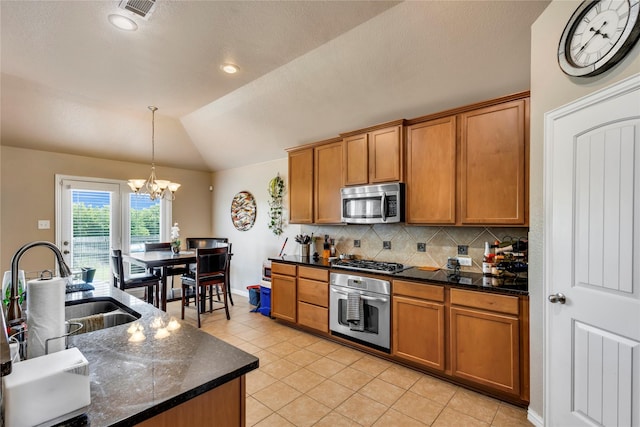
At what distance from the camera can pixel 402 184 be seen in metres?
3.12

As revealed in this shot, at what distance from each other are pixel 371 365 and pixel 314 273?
119 centimetres

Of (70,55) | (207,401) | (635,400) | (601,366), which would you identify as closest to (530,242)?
(601,366)

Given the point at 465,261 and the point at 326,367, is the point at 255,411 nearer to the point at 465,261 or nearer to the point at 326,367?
the point at 326,367

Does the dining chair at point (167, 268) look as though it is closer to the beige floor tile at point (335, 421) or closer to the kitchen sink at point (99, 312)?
the kitchen sink at point (99, 312)

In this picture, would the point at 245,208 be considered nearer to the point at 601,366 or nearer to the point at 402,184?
the point at 402,184

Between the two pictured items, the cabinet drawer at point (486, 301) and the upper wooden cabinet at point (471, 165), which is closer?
the cabinet drawer at point (486, 301)

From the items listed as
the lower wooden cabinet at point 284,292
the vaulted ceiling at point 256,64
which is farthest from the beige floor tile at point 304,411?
the vaulted ceiling at point 256,64

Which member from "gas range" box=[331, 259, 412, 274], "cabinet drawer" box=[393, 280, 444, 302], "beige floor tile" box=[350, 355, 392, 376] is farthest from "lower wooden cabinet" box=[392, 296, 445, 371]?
"gas range" box=[331, 259, 412, 274]

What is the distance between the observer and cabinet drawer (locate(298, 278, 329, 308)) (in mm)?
3516

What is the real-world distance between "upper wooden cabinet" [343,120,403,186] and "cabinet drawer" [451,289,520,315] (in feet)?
4.15

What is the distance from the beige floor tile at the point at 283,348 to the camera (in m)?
3.20

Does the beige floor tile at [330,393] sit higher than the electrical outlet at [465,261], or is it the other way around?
the electrical outlet at [465,261]

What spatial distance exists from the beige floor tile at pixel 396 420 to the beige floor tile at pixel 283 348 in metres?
1.29

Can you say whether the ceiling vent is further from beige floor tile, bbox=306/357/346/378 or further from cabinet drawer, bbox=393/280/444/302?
beige floor tile, bbox=306/357/346/378
